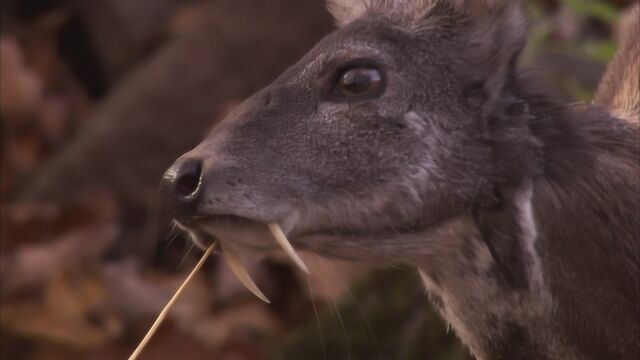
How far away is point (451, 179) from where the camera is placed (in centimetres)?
117

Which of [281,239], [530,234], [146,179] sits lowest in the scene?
[146,179]

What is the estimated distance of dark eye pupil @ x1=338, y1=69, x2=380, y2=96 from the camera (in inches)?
46.5

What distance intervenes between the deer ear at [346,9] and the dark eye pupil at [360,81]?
133 millimetres

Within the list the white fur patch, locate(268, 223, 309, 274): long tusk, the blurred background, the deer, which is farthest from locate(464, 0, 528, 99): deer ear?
the blurred background

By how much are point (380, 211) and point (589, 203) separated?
22 centimetres

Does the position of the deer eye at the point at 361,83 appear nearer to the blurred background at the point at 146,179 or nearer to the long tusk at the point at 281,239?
the long tusk at the point at 281,239

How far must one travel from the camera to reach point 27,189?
10.1 ft

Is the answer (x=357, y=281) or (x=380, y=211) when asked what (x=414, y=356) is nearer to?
(x=357, y=281)

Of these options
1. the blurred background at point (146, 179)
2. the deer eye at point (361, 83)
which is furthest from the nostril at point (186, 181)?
the blurred background at point (146, 179)

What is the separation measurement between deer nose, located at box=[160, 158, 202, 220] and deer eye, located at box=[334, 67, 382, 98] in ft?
0.58

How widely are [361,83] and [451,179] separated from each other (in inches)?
5.0

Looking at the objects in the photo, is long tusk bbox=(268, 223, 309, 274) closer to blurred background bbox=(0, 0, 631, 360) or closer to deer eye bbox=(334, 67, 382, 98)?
deer eye bbox=(334, 67, 382, 98)

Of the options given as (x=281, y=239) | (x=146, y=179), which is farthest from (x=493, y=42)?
(x=146, y=179)

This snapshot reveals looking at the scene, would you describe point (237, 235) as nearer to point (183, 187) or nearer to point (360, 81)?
point (183, 187)
